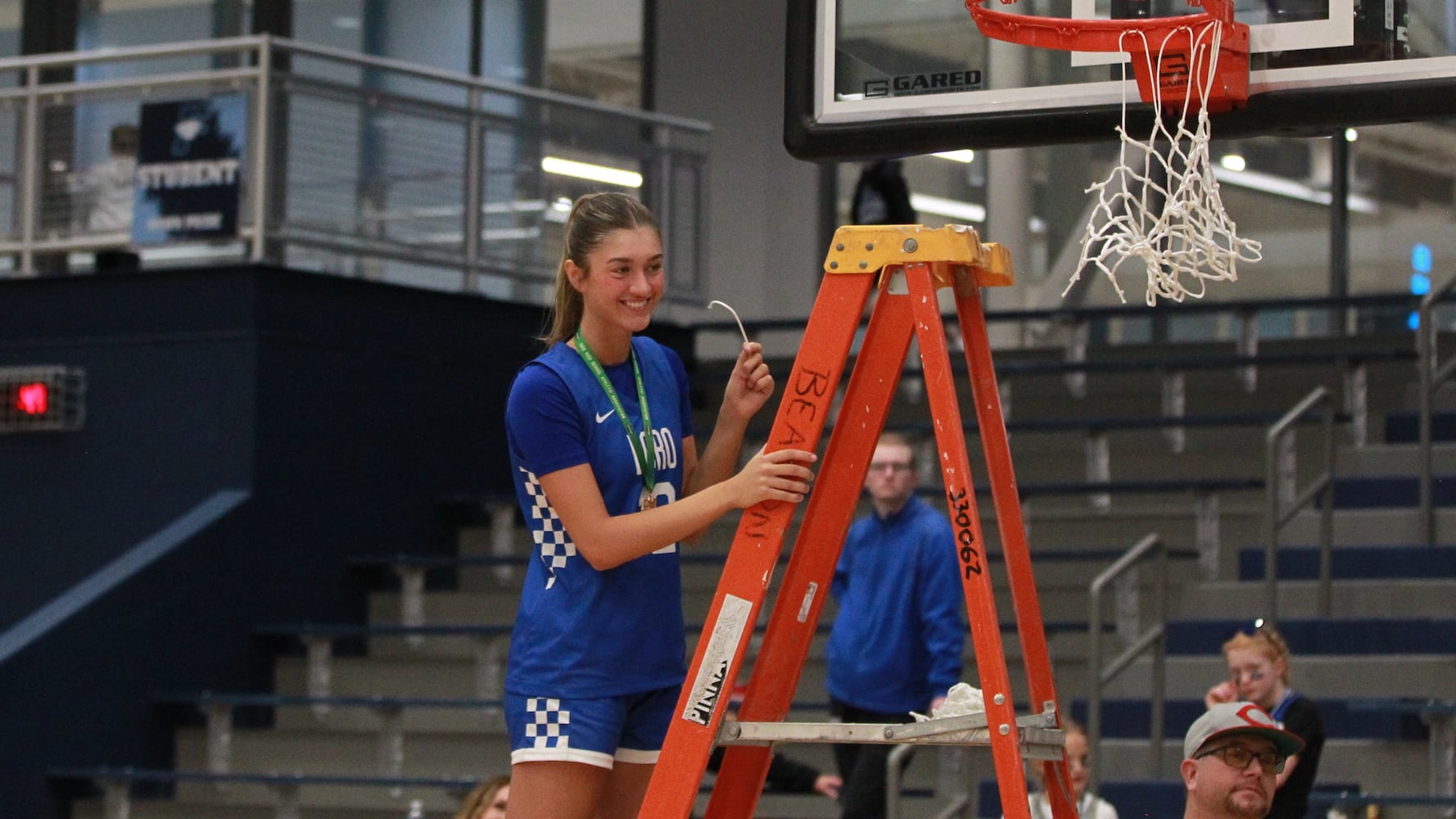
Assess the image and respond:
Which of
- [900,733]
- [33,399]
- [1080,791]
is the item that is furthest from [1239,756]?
[33,399]

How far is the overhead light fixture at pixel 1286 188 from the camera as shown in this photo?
1238cm

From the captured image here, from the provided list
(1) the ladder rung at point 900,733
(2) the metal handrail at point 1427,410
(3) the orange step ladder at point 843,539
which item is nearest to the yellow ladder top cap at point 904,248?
(3) the orange step ladder at point 843,539

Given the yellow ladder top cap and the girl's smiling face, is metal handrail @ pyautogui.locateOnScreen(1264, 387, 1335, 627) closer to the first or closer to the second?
the yellow ladder top cap

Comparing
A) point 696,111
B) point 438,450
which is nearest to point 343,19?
point 696,111

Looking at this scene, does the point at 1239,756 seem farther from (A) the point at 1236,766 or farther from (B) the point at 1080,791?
(B) the point at 1080,791

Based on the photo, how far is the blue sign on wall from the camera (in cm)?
1026

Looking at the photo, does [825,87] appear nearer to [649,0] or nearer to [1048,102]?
[1048,102]

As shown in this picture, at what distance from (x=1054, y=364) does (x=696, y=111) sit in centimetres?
351

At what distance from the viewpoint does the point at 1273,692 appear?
6812 millimetres

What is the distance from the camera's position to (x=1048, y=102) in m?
4.99

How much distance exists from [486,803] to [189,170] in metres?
5.30

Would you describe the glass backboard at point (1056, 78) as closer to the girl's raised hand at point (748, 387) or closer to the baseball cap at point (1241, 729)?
the girl's raised hand at point (748, 387)

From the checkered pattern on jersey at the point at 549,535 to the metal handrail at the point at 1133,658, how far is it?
413cm

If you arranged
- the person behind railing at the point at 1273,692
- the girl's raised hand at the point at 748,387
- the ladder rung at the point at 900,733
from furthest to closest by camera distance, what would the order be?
the person behind railing at the point at 1273,692 → the girl's raised hand at the point at 748,387 → the ladder rung at the point at 900,733
